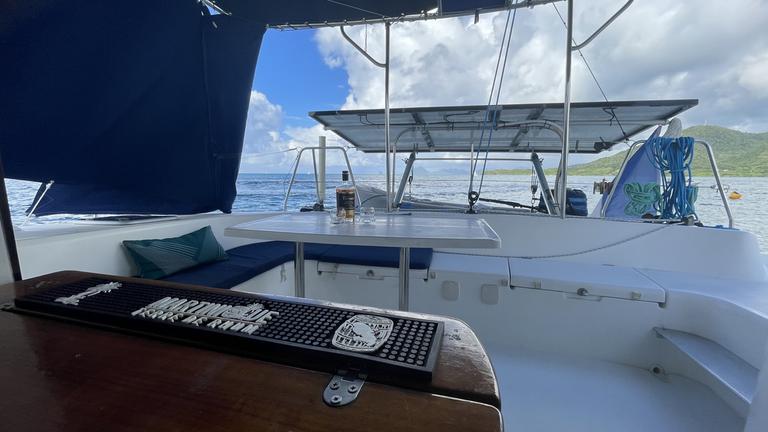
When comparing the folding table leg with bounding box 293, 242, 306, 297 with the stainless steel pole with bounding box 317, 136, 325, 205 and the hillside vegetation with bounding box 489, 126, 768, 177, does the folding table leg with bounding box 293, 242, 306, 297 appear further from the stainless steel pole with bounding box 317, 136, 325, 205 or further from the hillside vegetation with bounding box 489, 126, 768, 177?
the hillside vegetation with bounding box 489, 126, 768, 177

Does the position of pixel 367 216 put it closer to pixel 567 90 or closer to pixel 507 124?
pixel 507 124

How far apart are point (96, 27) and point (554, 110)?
3.07m

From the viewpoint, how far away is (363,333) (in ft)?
1.72

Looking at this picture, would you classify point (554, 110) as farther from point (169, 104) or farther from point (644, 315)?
point (169, 104)

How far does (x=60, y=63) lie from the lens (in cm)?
140

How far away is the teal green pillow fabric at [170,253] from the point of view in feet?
5.51

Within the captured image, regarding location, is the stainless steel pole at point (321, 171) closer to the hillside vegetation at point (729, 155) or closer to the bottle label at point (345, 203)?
the bottle label at point (345, 203)

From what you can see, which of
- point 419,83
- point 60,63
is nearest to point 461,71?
point 419,83

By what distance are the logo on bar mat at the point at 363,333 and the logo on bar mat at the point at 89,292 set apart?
56cm

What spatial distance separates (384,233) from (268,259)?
115 cm

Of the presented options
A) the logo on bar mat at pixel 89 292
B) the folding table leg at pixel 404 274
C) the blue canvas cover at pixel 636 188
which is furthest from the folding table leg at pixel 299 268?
the blue canvas cover at pixel 636 188

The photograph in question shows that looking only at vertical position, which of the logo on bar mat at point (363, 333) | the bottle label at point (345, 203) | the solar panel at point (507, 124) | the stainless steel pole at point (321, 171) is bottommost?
the logo on bar mat at point (363, 333)

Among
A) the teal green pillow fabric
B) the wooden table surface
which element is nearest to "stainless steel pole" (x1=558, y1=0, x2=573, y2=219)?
the wooden table surface

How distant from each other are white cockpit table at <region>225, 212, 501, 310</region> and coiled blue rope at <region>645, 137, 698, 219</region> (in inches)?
61.7
